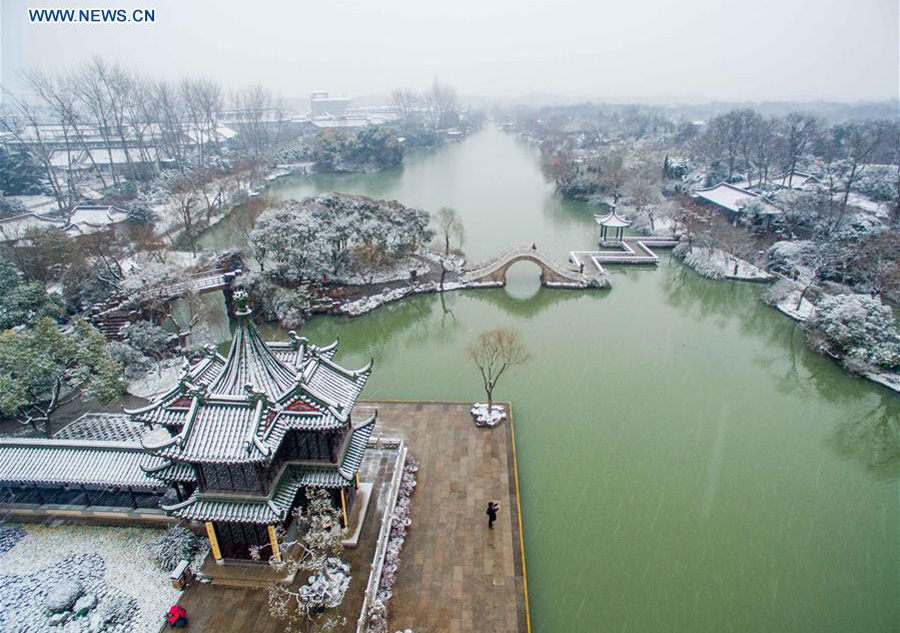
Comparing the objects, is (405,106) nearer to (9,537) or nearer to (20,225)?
(20,225)

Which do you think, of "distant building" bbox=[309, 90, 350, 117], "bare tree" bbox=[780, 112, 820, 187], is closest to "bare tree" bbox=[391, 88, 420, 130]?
"distant building" bbox=[309, 90, 350, 117]

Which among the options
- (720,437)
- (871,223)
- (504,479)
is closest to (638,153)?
(871,223)

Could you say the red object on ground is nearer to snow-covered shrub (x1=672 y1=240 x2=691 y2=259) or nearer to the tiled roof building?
the tiled roof building

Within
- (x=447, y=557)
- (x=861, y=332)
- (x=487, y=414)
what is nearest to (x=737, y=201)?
(x=861, y=332)

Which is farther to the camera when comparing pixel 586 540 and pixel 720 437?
pixel 720 437

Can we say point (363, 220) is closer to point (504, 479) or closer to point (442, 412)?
point (442, 412)

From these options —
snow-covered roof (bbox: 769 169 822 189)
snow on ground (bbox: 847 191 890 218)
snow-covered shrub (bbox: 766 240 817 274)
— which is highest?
snow-covered roof (bbox: 769 169 822 189)
